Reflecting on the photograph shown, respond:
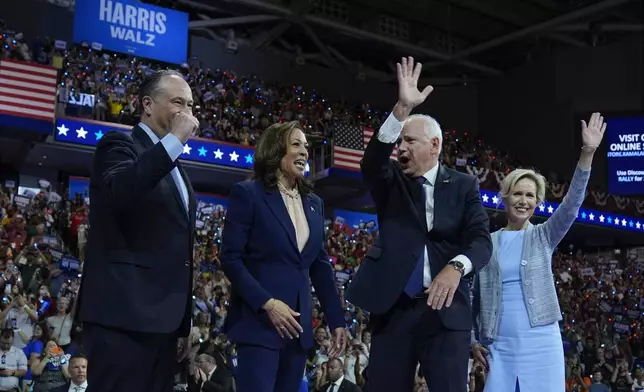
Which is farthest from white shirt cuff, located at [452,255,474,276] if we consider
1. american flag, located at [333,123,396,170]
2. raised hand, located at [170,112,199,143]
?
american flag, located at [333,123,396,170]

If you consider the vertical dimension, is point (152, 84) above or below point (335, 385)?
above

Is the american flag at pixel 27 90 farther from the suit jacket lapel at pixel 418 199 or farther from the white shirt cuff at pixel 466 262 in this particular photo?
the white shirt cuff at pixel 466 262

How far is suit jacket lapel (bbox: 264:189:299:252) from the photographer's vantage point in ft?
9.91

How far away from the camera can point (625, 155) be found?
1948 cm

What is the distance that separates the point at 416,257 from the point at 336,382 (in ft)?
18.6

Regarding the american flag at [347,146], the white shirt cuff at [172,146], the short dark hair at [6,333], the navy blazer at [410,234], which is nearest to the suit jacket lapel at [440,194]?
the navy blazer at [410,234]

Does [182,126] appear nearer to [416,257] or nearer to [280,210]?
[280,210]

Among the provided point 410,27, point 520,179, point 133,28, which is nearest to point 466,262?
point 520,179

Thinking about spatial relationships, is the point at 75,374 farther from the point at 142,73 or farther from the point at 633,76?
the point at 633,76

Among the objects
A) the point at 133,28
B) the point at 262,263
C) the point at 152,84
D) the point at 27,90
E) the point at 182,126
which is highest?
the point at 133,28

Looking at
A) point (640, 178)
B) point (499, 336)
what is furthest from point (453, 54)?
point (499, 336)

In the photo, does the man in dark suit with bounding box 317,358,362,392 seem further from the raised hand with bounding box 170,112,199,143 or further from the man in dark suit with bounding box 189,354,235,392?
the raised hand with bounding box 170,112,199,143

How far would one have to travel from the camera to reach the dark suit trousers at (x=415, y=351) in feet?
9.40

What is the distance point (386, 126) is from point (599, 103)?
23492mm
